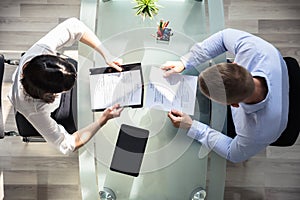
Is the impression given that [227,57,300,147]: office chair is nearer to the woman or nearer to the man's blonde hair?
the man's blonde hair

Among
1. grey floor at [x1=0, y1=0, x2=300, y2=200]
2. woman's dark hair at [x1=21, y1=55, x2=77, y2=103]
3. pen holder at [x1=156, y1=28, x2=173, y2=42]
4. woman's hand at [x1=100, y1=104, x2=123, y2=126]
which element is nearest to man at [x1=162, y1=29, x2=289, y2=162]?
pen holder at [x1=156, y1=28, x2=173, y2=42]

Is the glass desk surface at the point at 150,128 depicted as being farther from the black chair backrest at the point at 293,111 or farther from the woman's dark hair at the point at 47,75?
the black chair backrest at the point at 293,111

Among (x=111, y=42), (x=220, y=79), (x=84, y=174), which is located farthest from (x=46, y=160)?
(x=220, y=79)

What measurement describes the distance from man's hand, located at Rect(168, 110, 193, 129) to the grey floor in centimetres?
81

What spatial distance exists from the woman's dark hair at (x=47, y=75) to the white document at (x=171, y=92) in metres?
0.34

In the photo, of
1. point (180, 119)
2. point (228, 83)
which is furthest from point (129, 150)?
point (228, 83)

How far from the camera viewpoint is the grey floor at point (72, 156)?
2.47m

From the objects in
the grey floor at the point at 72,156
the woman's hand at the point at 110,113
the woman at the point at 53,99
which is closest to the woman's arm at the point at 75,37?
the woman at the point at 53,99

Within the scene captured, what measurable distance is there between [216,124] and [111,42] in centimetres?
56

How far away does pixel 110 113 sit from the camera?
1747 mm

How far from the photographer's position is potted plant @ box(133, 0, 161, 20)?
5.86 ft

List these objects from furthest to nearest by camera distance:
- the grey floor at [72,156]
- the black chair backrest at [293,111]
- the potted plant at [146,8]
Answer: the grey floor at [72,156] → the black chair backrest at [293,111] → the potted plant at [146,8]

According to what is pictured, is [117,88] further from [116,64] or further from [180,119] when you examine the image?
[180,119]

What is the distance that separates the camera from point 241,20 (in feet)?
8.31
